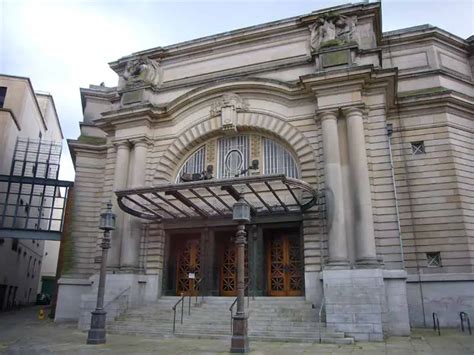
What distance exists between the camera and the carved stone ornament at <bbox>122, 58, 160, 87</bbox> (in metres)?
21.3

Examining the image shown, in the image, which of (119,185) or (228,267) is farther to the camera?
(119,185)

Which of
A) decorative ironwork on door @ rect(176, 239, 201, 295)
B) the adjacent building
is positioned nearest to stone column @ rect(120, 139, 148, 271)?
decorative ironwork on door @ rect(176, 239, 201, 295)

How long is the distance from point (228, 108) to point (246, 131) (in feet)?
4.37

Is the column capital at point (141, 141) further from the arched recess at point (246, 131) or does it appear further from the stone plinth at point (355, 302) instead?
the stone plinth at point (355, 302)

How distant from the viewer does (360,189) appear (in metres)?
15.2

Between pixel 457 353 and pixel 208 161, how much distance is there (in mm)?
12514

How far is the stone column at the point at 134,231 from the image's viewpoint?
1764cm

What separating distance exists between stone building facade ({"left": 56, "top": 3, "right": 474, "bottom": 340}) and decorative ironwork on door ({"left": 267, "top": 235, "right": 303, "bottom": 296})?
70 mm

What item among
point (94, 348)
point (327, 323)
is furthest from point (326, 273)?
point (94, 348)

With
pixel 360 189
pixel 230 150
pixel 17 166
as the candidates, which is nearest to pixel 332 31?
pixel 230 150

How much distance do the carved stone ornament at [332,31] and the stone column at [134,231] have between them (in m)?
9.42

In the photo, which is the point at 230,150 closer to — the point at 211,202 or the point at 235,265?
the point at 211,202

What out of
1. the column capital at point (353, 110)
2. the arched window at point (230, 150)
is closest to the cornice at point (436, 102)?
the column capital at point (353, 110)

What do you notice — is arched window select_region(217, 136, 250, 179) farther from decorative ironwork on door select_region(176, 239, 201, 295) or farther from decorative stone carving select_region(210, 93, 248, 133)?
decorative ironwork on door select_region(176, 239, 201, 295)
